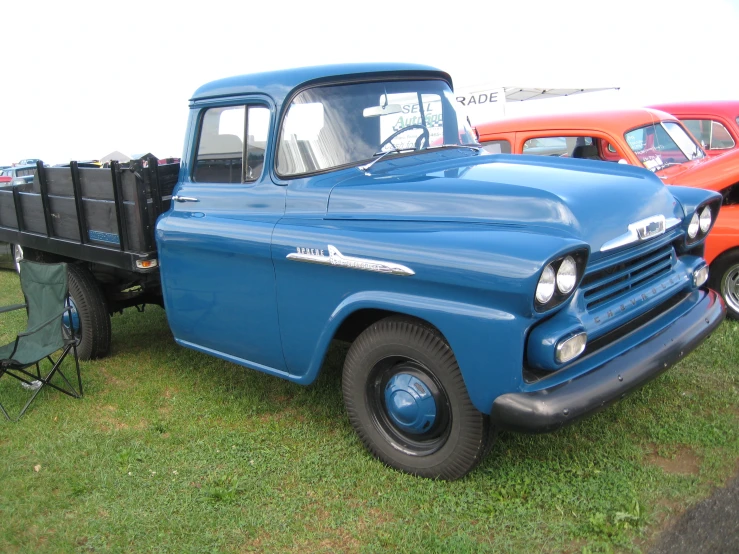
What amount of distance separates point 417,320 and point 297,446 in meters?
1.16

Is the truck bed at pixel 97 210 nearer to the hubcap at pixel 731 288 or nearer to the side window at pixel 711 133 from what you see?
the hubcap at pixel 731 288

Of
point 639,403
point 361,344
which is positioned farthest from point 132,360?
point 639,403

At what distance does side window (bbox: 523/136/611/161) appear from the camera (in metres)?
6.36

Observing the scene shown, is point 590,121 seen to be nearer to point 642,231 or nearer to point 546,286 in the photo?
point 642,231

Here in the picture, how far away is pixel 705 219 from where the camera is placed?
3.75 metres

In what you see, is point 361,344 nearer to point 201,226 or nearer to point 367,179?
point 367,179

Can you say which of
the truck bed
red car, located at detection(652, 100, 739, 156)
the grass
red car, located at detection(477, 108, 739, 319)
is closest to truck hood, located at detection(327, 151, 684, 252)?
the grass

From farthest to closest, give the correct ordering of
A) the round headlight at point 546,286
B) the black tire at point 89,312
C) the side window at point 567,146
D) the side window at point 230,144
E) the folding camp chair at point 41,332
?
1. the side window at point 567,146
2. the black tire at point 89,312
3. the folding camp chair at point 41,332
4. the side window at point 230,144
5. the round headlight at point 546,286

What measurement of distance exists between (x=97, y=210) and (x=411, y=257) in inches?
112

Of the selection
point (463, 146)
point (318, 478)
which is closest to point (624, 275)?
point (463, 146)

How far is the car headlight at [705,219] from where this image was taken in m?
3.73

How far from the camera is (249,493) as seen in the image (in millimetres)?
3295

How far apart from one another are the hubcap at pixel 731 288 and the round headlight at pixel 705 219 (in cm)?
155

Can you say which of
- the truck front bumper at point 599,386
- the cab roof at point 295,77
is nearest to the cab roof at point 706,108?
the cab roof at point 295,77
